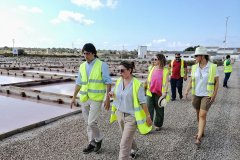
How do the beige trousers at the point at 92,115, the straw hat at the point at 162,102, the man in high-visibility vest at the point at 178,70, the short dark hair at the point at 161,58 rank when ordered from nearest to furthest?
the beige trousers at the point at 92,115
the straw hat at the point at 162,102
the short dark hair at the point at 161,58
the man in high-visibility vest at the point at 178,70

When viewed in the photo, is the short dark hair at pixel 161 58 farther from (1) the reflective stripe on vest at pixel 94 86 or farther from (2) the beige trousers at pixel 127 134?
(2) the beige trousers at pixel 127 134

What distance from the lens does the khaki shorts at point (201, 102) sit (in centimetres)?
431

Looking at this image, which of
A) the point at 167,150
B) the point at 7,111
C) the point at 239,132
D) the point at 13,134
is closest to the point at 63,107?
the point at 7,111

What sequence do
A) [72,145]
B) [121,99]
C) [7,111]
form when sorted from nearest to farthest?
[121,99] < [72,145] < [7,111]

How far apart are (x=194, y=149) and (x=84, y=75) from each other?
217cm

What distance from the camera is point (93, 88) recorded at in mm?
3850

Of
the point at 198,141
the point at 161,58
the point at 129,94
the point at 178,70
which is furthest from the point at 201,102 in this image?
the point at 178,70

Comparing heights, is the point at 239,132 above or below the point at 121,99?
below

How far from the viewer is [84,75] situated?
13.0 ft

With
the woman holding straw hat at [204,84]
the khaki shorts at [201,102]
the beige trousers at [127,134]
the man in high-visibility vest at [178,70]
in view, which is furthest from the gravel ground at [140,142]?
the man in high-visibility vest at [178,70]

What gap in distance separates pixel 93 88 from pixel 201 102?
193 centimetres

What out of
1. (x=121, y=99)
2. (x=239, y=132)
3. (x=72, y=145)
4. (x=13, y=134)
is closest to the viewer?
(x=121, y=99)

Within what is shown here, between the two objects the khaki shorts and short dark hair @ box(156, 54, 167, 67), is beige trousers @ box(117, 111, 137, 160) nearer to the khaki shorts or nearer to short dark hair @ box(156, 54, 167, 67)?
the khaki shorts

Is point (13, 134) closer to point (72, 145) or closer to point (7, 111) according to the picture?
point (72, 145)
